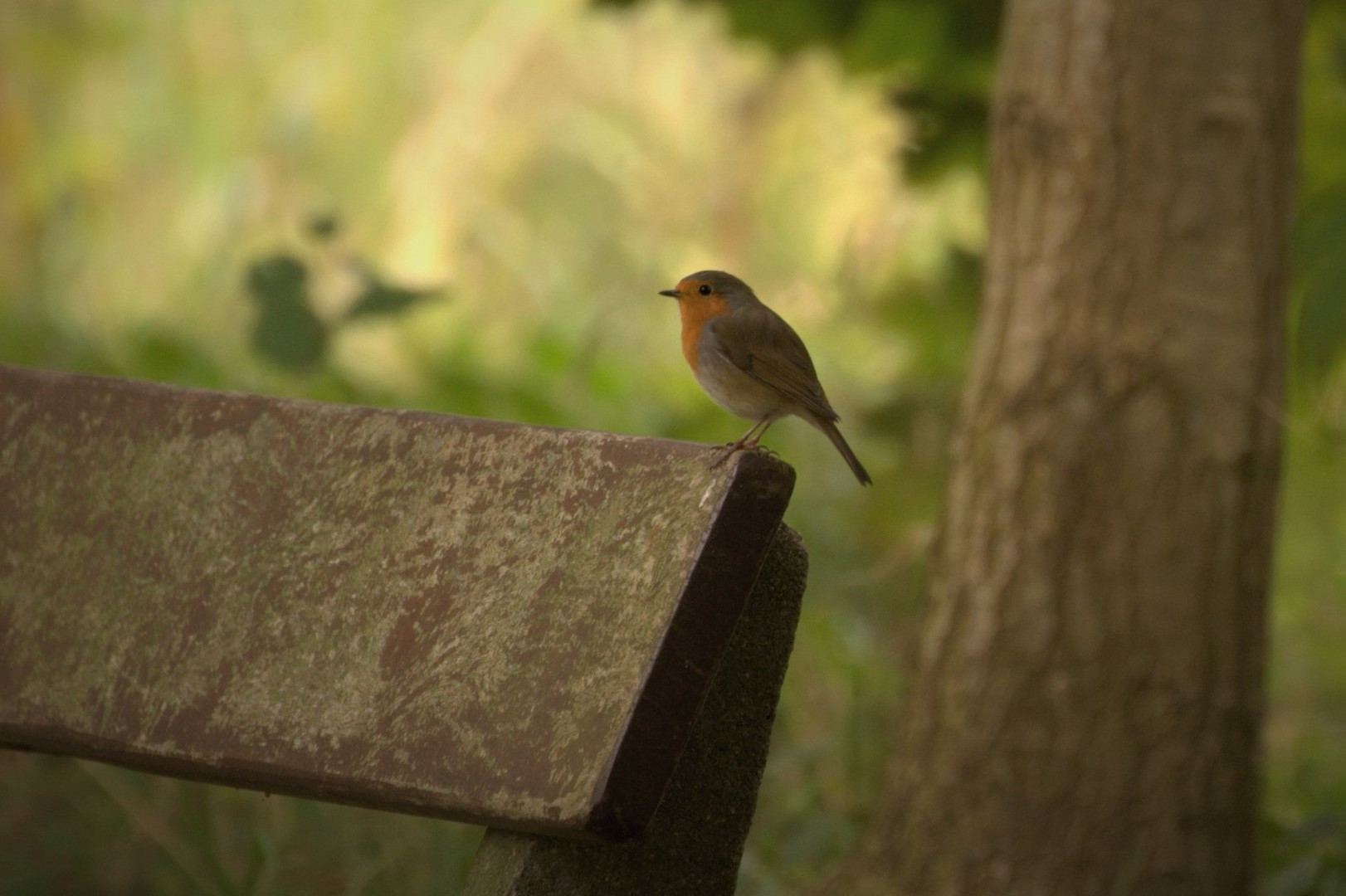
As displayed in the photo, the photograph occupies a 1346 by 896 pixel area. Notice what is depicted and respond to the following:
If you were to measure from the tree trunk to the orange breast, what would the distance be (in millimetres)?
892

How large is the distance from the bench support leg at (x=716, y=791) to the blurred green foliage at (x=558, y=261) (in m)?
1.56

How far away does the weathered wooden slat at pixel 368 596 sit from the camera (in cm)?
142

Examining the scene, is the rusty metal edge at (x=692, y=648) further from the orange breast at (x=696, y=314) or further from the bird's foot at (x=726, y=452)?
the orange breast at (x=696, y=314)

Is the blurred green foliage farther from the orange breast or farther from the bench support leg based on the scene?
the bench support leg

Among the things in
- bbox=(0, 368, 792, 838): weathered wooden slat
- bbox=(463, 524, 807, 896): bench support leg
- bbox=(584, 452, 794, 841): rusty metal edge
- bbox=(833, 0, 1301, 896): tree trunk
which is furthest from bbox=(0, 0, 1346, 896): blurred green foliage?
bbox=(584, 452, 794, 841): rusty metal edge

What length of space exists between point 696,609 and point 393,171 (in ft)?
19.1

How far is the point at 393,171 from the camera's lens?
22.9ft

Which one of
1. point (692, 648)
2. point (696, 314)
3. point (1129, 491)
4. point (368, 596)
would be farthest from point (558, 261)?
point (692, 648)

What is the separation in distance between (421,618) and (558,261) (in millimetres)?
5713

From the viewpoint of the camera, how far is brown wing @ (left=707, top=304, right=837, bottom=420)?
8.36 ft

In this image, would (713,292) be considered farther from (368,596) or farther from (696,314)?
(368,596)

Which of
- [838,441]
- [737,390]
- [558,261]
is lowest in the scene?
[558,261]

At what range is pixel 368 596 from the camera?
5.17ft

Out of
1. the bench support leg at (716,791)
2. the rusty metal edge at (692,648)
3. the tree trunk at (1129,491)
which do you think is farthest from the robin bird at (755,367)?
the rusty metal edge at (692,648)
